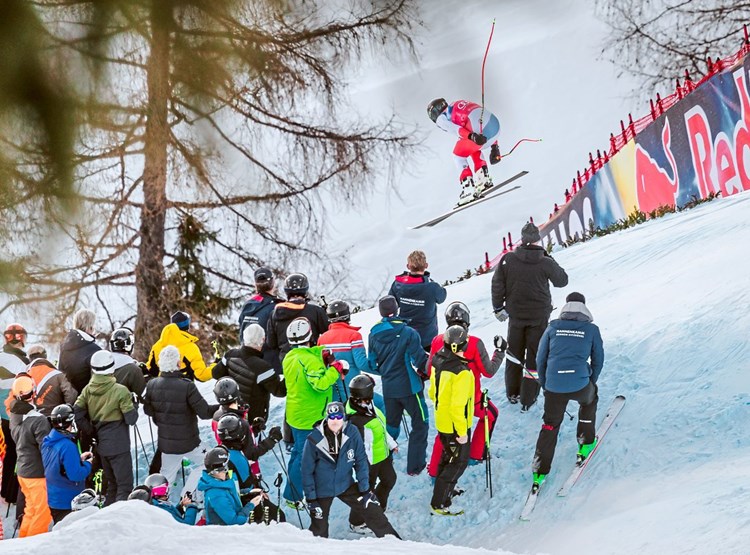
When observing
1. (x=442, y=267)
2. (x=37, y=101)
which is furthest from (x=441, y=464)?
(x=442, y=267)

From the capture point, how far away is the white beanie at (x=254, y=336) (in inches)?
320

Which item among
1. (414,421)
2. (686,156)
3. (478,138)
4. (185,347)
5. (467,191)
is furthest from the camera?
(686,156)

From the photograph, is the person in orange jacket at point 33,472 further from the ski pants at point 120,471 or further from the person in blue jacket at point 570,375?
the person in blue jacket at point 570,375

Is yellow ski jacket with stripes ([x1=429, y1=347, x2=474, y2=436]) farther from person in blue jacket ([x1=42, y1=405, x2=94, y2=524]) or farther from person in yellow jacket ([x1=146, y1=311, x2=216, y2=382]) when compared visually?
person in blue jacket ([x1=42, y1=405, x2=94, y2=524])

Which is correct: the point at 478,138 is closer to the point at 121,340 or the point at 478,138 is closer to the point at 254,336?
the point at 254,336

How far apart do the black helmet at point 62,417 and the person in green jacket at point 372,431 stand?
2239mm

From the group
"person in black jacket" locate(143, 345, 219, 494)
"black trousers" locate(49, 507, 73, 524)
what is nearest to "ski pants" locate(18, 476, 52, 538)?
"black trousers" locate(49, 507, 73, 524)

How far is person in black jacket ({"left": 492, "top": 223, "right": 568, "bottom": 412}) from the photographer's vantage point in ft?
28.4

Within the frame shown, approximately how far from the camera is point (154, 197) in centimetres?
1318

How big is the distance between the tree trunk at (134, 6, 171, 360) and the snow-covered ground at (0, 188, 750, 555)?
12.8 ft

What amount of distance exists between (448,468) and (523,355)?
1.67 m

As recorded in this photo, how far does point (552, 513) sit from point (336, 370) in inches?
82.7

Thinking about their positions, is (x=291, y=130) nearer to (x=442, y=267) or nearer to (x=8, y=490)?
(x=8, y=490)

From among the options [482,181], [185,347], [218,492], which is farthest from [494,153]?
[218,492]
